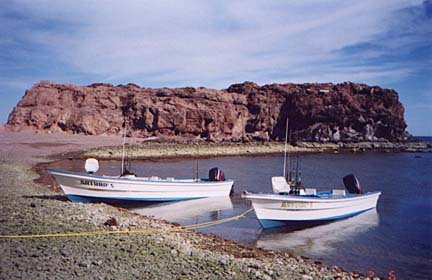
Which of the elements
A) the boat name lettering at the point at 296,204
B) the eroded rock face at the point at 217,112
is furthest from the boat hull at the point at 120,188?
the eroded rock face at the point at 217,112

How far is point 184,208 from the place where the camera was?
18.8 meters

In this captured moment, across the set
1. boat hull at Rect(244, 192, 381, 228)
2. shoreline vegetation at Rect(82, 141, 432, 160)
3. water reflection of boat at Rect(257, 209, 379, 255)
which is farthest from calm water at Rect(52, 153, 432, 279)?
shoreline vegetation at Rect(82, 141, 432, 160)

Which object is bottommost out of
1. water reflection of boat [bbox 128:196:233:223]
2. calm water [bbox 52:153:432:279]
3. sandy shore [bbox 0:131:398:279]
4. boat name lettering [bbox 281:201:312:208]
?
calm water [bbox 52:153:432:279]

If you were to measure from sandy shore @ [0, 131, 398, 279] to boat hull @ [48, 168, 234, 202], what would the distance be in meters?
2.62

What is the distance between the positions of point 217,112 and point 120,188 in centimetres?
7801

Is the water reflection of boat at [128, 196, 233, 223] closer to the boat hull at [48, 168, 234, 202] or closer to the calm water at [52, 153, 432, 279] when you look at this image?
the calm water at [52, 153, 432, 279]

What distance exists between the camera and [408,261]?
12.2 m

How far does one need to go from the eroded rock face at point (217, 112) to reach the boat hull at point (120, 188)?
6502 cm

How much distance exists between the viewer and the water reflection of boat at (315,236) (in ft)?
42.6

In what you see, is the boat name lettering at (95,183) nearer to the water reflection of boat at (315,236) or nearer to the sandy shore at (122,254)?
the sandy shore at (122,254)

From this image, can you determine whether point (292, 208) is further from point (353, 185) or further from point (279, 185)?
point (353, 185)

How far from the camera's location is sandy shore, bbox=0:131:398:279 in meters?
7.70

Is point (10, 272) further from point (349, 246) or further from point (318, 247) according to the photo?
point (349, 246)

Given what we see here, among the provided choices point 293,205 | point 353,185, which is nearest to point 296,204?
point 293,205
